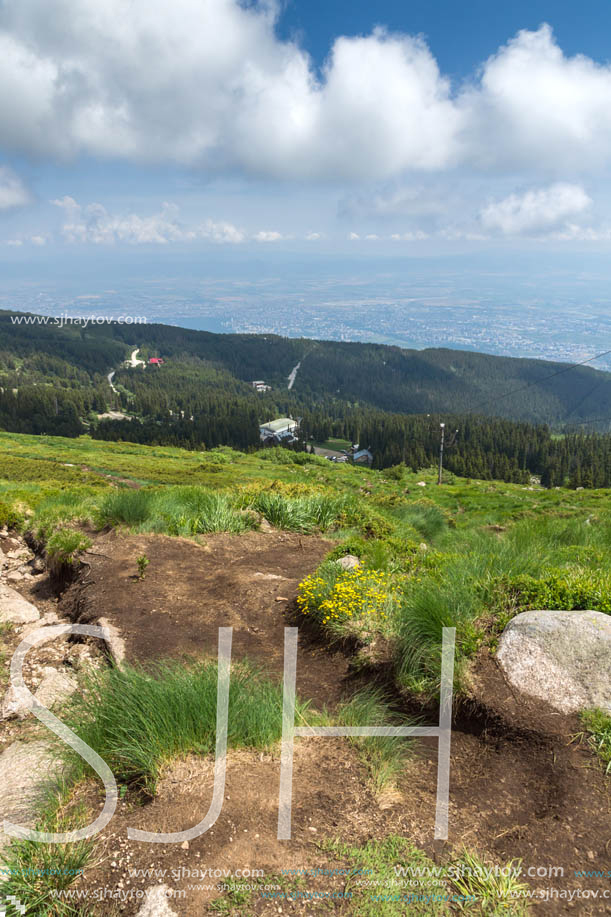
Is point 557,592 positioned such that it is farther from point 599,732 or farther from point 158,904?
point 158,904

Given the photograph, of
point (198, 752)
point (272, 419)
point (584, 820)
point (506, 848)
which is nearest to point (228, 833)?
point (198, 752)

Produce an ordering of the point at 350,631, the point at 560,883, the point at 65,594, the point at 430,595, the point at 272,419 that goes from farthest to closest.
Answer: the point at 272,419
the point at 65,594
the point at 350,631
the point at 430,595
the point at 560,883

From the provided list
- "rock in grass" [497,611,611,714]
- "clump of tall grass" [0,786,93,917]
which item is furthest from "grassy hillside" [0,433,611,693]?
"clump of tall grass" [0,786,93,917]

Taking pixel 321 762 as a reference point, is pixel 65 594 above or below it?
below

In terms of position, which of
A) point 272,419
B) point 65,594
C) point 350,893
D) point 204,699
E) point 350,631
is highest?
point 204,699

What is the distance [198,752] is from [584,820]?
3.05 metres

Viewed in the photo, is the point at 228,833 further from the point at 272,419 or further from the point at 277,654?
the point at 272,419

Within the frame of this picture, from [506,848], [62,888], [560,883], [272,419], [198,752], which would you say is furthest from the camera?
[272,419]

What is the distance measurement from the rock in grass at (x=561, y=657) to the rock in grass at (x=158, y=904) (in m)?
3.64

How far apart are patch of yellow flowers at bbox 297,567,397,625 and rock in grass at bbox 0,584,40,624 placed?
4699mm

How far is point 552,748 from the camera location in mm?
4422

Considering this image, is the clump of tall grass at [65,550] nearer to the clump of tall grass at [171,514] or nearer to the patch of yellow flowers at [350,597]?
the clump of tall grass at [171,514]

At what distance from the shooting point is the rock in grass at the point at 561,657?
4.80 meters

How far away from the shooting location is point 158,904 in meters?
2.95
